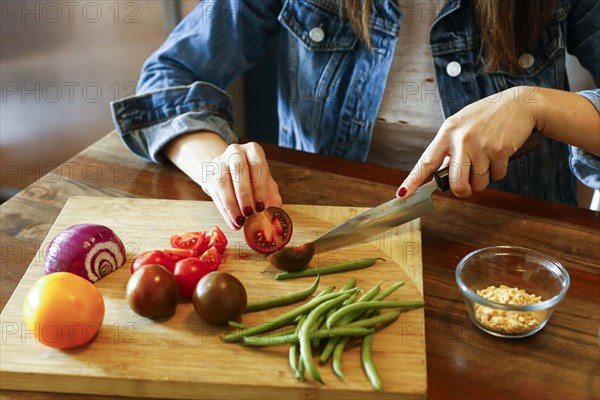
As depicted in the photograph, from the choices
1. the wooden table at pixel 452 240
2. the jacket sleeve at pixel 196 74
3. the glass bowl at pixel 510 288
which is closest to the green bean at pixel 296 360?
the wooden table at pixel 452 240

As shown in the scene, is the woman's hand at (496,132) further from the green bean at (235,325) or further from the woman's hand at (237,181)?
the green bean at (235,325)

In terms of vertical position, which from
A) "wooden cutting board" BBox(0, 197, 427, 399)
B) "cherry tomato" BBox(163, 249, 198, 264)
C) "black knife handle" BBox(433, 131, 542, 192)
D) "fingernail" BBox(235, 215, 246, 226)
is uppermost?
"black knife handle" BBox(433, 131, 542, 192)

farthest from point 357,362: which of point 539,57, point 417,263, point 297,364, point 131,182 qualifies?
point 539,57

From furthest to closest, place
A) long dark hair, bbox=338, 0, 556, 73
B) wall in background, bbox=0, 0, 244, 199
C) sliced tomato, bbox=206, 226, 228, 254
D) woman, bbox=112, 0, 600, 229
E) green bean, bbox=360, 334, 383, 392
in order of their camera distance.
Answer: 1. wall in background, bbox=0, 0, 244, 199
2. long dark hair, bbox=338, 0, 556, 73
3. woman, bbox=112, 0, 600, 229
4. sliced tomato, bbox=206, 226, 228, 254
5. green bean, bbox=360, 334, 383, 392

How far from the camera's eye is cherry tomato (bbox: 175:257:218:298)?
49.9 inches

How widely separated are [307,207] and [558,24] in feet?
2.87

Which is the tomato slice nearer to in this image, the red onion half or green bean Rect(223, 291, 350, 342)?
the red onion half

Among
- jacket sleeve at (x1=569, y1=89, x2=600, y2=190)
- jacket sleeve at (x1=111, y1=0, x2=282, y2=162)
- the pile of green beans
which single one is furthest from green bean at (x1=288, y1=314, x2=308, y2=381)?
jacket sleeve at (x1=569, y1=89, x2=600, y2=190)

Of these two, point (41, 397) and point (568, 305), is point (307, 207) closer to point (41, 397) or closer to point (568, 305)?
point (568, 305)

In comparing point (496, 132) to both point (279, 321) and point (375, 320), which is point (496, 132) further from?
point (279, 321)

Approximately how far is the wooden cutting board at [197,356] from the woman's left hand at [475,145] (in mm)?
203

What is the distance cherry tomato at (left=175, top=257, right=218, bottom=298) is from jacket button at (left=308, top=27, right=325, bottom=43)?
0.91 m

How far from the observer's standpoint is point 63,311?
1.13m

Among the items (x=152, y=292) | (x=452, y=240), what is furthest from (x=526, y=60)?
(x=152, y=292)
